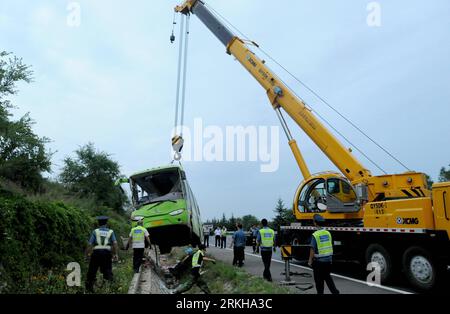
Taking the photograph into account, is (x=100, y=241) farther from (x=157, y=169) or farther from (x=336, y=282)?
(x=336, y=282)

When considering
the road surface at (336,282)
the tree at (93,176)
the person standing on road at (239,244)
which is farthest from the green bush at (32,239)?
the tree at (93,176)

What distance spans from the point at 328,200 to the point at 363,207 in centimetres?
121

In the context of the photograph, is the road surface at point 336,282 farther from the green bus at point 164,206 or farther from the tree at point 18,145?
the tree at point 18,145

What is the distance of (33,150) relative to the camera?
25.7m

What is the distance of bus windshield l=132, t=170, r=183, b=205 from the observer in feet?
45.7

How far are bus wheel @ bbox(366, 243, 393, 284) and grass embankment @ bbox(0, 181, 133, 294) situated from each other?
6503 millimetres

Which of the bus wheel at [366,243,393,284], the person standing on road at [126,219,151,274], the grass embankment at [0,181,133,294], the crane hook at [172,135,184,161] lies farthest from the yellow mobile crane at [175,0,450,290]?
the grass embankment at [0,181,133,294]

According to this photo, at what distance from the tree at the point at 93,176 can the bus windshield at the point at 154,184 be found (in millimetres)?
24797

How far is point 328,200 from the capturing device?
1288 cm

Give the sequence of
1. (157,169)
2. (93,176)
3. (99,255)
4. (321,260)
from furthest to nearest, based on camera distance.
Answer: (93,176) → (157,169) → (99,255) → (321,260)

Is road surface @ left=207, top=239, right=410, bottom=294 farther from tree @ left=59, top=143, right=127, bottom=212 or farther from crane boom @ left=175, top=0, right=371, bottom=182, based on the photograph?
tree @ left=59, top=143, right=127, bottom=212

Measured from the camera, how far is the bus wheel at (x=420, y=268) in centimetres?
888

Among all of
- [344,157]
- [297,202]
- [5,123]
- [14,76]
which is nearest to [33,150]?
[5,123]

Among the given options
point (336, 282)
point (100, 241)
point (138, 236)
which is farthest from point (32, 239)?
point (336, 282)
